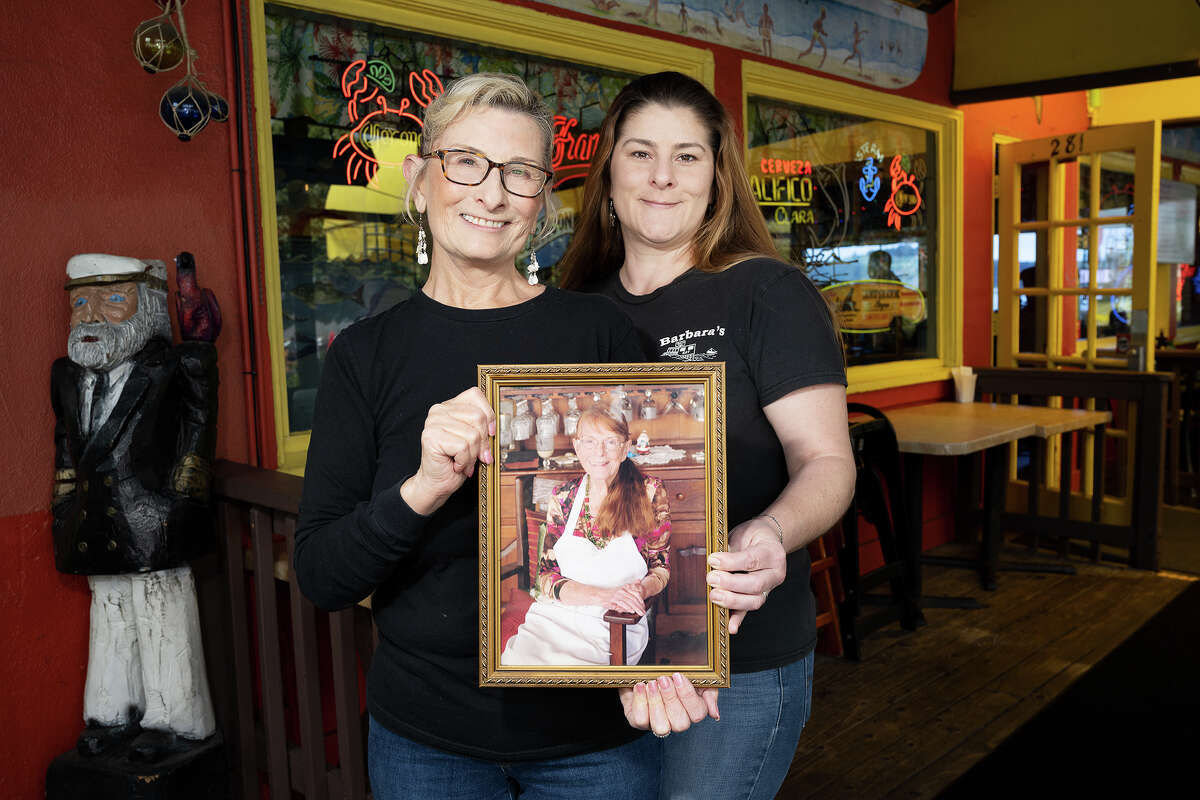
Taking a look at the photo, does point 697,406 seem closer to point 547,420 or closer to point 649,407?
point 649,407

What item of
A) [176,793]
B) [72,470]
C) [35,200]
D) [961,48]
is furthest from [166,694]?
[961,48]

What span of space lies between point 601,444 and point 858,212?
14.4ft

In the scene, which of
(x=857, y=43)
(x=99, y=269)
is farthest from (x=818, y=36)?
(x=99, y=269)

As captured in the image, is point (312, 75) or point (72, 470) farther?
point (312, 75)

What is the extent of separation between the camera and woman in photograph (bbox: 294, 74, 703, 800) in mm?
1247

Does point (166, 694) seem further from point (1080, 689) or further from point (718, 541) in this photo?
point (1080, 689)

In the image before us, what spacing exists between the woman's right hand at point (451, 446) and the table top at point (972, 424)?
340 cm

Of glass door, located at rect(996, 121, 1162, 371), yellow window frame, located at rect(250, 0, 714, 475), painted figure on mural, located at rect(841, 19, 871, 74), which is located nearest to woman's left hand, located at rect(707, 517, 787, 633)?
yellow window frame, located at rect(250, 0, 714, 475)

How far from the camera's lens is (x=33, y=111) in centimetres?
233

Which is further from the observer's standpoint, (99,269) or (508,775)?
(99,269)

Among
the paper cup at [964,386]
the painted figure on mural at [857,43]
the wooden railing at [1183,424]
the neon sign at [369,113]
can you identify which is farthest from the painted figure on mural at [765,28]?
the wooden railing at [1183,424]

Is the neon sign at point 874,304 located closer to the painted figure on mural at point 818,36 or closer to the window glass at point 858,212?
the window glass at point 858,212

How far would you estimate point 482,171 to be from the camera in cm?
128

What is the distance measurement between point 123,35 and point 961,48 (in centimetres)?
471
